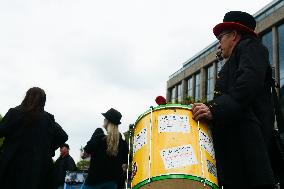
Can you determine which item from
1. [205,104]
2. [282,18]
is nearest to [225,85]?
[205,104]

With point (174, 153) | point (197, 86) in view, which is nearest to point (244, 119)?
point (174, 153)

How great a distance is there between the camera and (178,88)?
60.1m

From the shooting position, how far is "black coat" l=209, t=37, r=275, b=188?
2734 mm

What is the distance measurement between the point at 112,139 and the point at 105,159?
13.8 inches

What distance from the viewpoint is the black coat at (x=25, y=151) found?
5.48 m

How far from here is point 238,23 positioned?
3.28 metres

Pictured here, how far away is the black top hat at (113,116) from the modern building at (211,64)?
22336 millimetres

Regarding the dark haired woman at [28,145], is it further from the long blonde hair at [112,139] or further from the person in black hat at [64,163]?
the person in black hat at [64,163]

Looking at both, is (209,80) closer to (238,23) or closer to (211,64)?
(211,64)

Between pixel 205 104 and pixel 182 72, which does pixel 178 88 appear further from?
pixel 205 104

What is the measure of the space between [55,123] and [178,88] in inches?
2143

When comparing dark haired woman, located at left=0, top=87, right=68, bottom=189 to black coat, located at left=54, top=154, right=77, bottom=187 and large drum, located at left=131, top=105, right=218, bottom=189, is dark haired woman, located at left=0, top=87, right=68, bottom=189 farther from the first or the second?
black coat, located at left=54, top=154, right=77, bottom=187

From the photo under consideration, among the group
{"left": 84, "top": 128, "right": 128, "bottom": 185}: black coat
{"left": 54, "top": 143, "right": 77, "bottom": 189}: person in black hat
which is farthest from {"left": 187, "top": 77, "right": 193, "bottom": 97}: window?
{"left": 84, "top": 128, "right": 128, "bottom": 185}: black coat

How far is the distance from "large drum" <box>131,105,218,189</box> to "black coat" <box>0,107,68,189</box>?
2.91 meters
